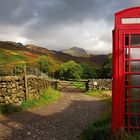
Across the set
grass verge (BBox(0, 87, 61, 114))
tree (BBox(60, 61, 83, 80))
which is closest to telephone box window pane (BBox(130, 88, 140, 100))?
grass verge (BBox(0, 87, 61, 114))

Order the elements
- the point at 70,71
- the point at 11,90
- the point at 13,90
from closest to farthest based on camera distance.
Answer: the point at 11,90 → the point at 13,90 → the point at 70,71

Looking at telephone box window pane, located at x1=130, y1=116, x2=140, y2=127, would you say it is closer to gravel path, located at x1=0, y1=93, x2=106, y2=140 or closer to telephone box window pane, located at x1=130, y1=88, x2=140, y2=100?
telephone box window pane, located at x1=130, y1=88, x2=140, y2=100

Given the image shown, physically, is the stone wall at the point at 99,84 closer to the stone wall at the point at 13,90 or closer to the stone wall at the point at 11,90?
the stone wall at the point at 13,90

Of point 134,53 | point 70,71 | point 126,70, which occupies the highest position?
point 70,71

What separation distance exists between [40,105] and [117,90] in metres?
10.7

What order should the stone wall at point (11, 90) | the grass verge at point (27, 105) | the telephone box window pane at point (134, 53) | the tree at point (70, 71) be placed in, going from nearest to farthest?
the telephone box window pane at point (134, 53)
the grass verge at point (27, 105)
the stone wall at point (11, 90)
the tree at point (70, 71)

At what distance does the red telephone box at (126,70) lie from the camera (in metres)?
8.65

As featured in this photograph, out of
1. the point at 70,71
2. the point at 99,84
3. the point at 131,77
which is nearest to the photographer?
the point at 131,77

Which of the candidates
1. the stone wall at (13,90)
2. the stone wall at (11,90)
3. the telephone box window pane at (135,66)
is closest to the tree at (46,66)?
the stone wall at (13,90)

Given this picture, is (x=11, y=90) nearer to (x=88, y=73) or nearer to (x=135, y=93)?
(x=135, y=93)

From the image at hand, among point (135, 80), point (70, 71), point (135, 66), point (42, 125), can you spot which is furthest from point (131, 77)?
point (70, 71)

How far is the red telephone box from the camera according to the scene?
865cm

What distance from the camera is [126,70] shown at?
8.77m

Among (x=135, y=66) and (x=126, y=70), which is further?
(x=126, y=70)
